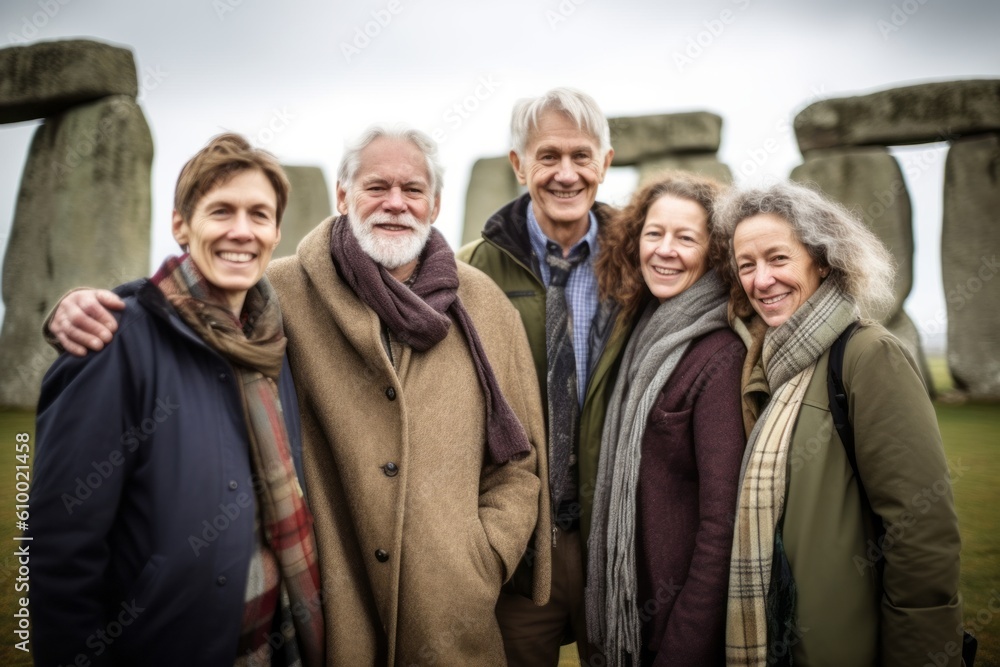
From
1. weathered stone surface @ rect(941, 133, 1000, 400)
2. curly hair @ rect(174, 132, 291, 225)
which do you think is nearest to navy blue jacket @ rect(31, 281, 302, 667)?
curly hair @ rect(174, 132, 291, 225)

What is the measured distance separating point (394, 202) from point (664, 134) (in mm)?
7690

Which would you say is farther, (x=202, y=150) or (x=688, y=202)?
(x=688, y=202)

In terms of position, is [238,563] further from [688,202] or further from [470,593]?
[688,202]

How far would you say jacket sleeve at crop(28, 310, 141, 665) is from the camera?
155 centimetres

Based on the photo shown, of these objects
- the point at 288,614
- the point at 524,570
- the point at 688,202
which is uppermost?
the point at 688,202

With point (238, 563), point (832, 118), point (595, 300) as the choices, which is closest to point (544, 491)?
point (595, 300)

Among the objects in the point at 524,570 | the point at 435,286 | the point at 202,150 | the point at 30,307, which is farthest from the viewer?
the point at 30,307

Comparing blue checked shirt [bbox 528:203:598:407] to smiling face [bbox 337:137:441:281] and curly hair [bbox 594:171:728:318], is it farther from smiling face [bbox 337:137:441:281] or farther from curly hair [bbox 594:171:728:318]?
smiling face [bbox 337:137:441:281]

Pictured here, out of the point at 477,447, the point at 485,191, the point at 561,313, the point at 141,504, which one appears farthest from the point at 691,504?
the point at 485,191

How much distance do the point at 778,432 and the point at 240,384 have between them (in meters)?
1.61

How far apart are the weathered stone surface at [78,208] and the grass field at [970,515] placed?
1413mm

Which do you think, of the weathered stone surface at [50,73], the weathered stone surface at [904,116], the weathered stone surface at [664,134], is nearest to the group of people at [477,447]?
the weathered stone surface at [50,73]

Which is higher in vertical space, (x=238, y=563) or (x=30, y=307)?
(x=30, y=307)

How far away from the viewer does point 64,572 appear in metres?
1.56
